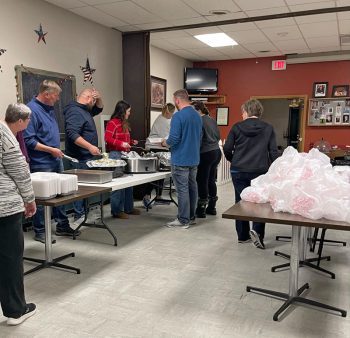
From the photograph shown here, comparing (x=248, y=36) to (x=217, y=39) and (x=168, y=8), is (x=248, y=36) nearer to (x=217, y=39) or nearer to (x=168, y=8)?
(x=217, y=39)

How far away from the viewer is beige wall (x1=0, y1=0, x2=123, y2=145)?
3.88m

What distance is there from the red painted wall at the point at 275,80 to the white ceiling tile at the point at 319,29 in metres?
1.67

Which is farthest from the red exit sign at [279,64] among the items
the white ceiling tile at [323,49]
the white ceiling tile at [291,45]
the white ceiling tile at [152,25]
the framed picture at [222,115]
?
the white ceiling tile at [152,25]

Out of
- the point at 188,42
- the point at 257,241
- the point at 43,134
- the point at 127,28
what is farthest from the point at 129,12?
the point at 257,241

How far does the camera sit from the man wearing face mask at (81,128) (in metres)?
3.81

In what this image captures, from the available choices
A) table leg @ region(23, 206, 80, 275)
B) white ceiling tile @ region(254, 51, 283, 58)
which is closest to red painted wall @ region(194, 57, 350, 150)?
white ceiling tile @ region(254, 51, 283, 58)

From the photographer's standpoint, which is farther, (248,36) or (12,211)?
(248,36)

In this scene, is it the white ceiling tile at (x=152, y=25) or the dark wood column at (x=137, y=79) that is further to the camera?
the dark wood column at (x=137, y=79)

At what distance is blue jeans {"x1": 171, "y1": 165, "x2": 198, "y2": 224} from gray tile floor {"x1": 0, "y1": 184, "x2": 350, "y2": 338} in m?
0.28

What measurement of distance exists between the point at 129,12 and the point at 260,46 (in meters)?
2.97

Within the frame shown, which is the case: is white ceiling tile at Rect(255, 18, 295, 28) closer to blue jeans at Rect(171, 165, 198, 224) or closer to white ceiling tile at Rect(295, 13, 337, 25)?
white ceiling tile at Rect(295, 13, 337, 25)

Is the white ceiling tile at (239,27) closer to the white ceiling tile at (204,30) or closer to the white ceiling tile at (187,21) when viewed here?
the white ceiling tile at (204,30)

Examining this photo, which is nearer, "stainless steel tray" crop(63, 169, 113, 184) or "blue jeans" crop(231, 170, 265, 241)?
"stainless steel tray" crop(63, 169, 113, 184)

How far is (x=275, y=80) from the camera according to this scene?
25.6 feet
